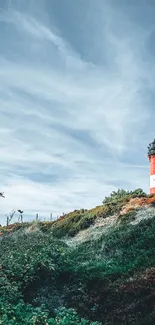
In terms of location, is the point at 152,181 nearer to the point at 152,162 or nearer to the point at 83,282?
the point at 152,162

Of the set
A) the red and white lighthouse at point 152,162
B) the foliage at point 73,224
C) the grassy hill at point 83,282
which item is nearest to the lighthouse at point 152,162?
the red and white lighthouse at point 152,162

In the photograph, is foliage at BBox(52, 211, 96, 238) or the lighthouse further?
the lighthouse

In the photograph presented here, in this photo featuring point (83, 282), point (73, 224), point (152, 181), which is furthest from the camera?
point (152, 181)

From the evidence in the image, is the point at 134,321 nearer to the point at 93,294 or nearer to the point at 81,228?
the point at 93,294

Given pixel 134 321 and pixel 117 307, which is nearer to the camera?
pixel 134 321

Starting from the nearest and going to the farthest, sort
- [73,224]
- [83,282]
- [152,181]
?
[83,282] → [73,224] → [152,181]

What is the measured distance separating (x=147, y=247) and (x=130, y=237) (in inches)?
96.0

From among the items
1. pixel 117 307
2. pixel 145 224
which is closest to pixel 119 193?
pixel 145 224

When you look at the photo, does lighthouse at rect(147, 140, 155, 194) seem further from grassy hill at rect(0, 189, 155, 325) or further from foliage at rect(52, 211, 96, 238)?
grassy hill at rect(0, 189, 155, 325)

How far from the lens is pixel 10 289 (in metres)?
13.5

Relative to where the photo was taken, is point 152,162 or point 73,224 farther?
point 152,162

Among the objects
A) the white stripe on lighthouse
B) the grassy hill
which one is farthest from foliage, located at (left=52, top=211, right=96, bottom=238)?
the white stripe on lighthouse

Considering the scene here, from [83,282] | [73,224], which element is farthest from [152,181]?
[83,282]

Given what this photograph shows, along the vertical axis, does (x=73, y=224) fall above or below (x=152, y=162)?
below
